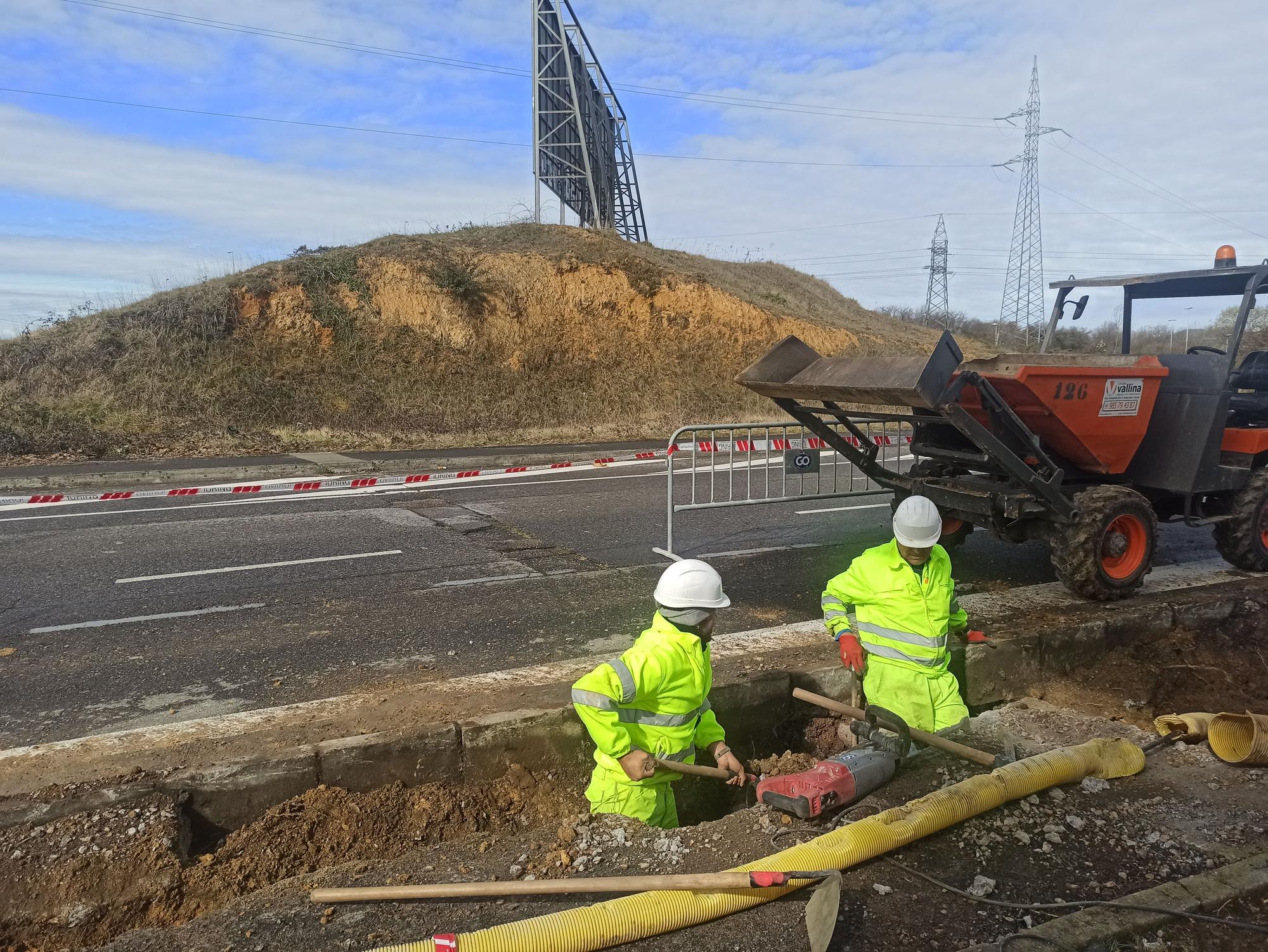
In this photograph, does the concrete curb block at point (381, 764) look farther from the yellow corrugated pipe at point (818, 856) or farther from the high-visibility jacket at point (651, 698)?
the yellow corrugated pipe at point (818, 856)

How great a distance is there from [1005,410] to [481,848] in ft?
13.9

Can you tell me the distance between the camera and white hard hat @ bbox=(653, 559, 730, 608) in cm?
364

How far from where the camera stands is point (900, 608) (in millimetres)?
4293

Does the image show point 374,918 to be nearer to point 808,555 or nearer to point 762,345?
point 808,555

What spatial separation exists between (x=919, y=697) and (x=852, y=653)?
0.39 meters

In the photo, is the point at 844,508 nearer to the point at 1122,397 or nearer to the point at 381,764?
the point at 1122,397

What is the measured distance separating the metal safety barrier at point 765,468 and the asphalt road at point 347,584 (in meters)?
0.39

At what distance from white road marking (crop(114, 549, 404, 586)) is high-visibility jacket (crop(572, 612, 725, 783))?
4929mm

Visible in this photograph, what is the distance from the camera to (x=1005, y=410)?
5.66 m

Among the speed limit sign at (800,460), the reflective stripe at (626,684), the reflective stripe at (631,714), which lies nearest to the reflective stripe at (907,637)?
the reflective stripe at (631,714)

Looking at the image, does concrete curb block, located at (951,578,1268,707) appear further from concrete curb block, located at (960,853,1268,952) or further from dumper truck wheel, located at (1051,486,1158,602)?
concrete curb block, located at (960,853,1268,952)

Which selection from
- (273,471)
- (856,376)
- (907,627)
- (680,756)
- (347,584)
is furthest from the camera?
(273,471)

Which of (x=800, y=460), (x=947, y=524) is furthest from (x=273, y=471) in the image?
(x=947, y=524)

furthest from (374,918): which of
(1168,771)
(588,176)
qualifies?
(588,176)
